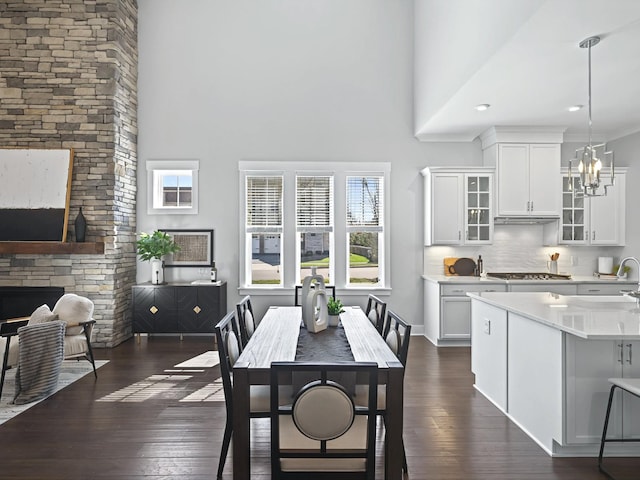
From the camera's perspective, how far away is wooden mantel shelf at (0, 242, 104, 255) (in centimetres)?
588

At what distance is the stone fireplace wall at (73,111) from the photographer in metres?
6.05

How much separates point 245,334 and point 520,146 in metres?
4.75

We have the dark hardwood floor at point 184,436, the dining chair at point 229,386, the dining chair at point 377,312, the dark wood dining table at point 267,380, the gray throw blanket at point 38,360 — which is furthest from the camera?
the gray throw blanket at point 38,360

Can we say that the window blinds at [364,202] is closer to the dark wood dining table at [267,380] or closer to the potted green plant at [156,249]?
the potted green plant at [156,249]

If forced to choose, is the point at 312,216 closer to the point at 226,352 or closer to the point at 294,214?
the point at 294,214

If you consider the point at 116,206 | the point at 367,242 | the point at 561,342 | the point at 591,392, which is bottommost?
the point at 591,392

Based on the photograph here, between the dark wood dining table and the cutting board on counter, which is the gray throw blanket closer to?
the dark wood dining table

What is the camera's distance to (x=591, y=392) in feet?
9.53

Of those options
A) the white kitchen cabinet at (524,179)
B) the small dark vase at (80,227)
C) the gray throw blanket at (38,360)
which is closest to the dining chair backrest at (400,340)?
the gray throw blanket at (38,360)

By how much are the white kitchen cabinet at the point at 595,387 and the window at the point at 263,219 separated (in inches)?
184

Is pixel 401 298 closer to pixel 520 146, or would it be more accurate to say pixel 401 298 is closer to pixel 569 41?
pixel 520 146

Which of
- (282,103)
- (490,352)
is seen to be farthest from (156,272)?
(490,352)

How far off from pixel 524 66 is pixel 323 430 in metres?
3.62

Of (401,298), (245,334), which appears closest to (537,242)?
(401,298)
